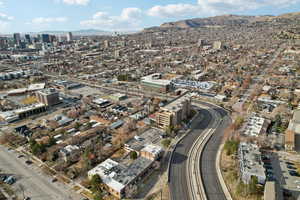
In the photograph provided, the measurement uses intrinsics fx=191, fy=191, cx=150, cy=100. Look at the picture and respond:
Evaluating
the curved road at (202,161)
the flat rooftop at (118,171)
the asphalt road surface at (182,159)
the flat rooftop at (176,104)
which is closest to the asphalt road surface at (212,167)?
the curved road at (202,161)

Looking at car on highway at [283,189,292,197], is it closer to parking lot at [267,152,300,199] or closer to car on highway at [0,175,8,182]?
parking lot at [267,152,300,199]

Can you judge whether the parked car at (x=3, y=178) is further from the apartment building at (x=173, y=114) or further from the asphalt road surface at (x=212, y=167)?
the asphalt road surface at (x=212, y=167)

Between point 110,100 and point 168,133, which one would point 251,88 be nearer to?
point 168,133

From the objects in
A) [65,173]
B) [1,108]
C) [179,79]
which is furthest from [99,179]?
[179,79]

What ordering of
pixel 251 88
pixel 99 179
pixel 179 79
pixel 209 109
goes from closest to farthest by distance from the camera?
1. pixel 99 179
2. pixel 209 109
3. pixel 251 88
4. pixel 179 79

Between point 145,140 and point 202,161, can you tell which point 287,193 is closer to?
point 202,161

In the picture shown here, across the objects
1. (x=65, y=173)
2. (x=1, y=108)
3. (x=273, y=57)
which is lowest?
(x=65, y=173)
